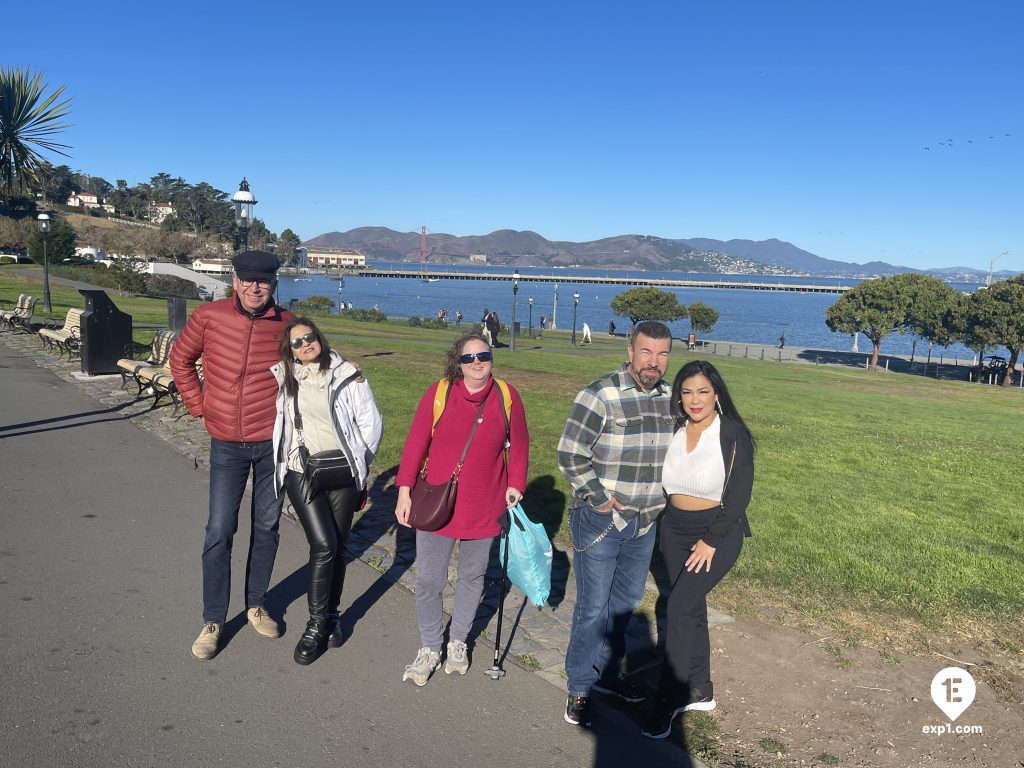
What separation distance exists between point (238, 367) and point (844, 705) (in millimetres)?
3322

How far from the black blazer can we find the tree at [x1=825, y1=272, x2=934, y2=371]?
56200mm

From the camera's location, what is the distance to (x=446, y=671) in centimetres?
387

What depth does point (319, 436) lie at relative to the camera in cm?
385

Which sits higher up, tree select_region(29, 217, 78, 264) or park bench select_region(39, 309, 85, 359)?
tree select_region(29, 217, 78, 264)

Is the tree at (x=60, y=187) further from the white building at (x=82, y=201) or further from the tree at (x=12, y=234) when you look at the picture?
the tree at (x=12, y=234)

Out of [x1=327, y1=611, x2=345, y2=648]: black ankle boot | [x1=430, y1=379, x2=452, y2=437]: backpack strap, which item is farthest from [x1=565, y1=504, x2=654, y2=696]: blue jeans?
[x1=327, y1=611, x2=345, y2=648]: black ankle boot

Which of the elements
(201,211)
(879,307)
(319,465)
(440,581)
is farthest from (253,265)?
(201,211)

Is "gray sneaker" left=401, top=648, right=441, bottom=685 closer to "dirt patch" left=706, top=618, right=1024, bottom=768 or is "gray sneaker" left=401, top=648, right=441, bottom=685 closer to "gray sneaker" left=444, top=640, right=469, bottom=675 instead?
"gray sneaker" left=444, top=640, right=469, bottom=675

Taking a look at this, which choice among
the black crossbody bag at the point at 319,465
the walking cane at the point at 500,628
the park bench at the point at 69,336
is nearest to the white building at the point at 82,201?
the park bench at the point at 69,336

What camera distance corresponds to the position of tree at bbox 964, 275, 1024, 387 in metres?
46.1

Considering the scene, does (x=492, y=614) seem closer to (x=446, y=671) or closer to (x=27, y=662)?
(x=446, y=671)

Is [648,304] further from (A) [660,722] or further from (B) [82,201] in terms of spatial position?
(B) [82,201]

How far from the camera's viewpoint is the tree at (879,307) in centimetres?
5528

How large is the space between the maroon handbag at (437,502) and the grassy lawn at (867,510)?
6.93 feet
